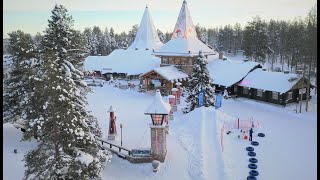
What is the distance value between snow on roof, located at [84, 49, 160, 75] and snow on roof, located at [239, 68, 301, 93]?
14.3 meters

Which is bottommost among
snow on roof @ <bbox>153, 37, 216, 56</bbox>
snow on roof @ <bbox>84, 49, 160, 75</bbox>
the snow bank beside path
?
the snow bank beside path

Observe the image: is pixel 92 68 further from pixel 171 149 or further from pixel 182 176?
pixel 182 176

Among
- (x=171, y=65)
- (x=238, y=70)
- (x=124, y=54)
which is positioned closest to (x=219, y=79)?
(x=238, y=70)

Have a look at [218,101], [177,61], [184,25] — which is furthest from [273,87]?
[184,25]

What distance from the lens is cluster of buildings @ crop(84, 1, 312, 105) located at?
103ft

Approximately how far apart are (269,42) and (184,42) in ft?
107

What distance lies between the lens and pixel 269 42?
6788 centimetres

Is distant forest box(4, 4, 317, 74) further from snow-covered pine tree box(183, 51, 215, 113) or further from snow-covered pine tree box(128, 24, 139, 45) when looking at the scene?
snow-covered pine tree box(183, 51, 215, 113)

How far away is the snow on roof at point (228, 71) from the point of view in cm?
3522

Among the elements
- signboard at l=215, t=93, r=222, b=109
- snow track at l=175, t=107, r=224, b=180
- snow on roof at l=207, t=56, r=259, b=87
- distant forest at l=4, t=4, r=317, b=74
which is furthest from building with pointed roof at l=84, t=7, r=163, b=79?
snow track at l=175, t=107, r=224, b=180

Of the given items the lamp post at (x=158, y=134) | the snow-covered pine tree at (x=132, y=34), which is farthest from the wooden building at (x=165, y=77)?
the snow-covered pine tree at (x=132, y=34)

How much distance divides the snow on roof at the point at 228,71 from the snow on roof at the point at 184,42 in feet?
9.75

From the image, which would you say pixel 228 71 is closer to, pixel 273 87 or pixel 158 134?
pixel 273 87

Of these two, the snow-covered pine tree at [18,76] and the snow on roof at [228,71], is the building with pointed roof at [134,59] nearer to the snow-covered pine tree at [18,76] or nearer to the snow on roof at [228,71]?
the snow on roof at [228,71]
